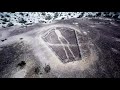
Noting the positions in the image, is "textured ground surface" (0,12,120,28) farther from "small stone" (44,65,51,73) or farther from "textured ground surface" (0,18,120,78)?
"small stone" (44,65,51,73)

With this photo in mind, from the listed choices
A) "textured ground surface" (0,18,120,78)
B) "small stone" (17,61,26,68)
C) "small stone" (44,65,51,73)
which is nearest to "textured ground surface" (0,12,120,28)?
"textured ground surface" (0,18,120,78)

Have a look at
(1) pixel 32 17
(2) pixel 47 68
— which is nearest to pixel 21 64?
(2) pixel 47 68

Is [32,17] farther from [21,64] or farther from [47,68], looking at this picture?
[47,68]

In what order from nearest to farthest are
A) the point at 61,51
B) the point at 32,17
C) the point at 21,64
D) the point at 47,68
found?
the point at 47,68
the point at 21,64
the point at 61,51
the point at 32,17

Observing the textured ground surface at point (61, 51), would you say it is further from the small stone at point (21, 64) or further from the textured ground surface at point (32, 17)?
the textured ground surface at point (32, 17)

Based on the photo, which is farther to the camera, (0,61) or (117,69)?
(0,61)

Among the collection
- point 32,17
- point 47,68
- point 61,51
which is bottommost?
point 47,68
